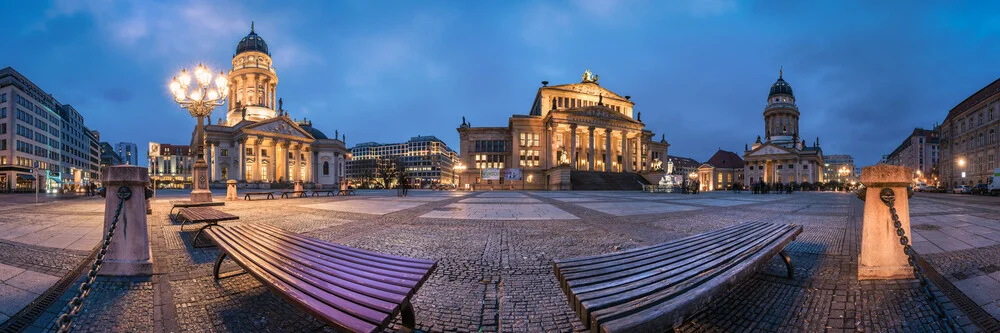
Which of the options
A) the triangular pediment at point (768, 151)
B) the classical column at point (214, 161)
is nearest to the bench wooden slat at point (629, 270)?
the classical column at point (214, 161)

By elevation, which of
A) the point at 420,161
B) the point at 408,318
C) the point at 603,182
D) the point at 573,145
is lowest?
the point at 603,182

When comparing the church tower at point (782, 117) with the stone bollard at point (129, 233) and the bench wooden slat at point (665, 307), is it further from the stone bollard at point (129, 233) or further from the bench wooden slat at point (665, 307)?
the stone bollard at point (129, 233)

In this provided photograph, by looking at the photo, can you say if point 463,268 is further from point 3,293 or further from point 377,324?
point 3,293

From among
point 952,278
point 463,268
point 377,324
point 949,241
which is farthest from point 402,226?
point 949,241

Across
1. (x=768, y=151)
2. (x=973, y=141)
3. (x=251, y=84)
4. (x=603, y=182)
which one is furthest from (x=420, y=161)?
(x=973, y=141)

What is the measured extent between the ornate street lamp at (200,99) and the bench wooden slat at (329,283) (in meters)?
13.2

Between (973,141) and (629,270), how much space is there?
7227cm

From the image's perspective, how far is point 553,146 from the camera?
164 feet

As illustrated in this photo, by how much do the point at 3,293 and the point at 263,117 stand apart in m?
70.6

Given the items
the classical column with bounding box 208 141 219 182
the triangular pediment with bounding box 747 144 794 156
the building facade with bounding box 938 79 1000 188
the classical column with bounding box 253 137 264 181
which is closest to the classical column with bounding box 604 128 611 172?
the triangular pediment with bounding box 747 144 794 156

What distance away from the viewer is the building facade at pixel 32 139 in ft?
135

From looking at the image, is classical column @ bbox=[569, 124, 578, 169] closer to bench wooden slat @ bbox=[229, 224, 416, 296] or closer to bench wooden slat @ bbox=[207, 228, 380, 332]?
bench wooden slat @ bbox=[229, 224, 416, 296]

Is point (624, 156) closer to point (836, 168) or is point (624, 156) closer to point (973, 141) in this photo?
point (973, 141)

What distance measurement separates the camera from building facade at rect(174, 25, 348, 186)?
54.7 meters
